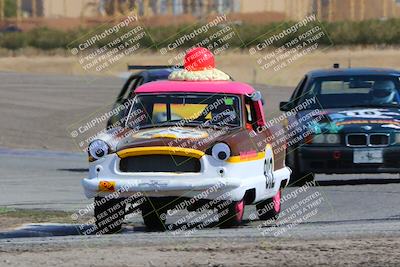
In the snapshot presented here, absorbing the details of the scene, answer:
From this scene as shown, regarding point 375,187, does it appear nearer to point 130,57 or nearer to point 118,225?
point 118,225

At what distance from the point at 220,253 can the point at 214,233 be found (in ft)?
5.28

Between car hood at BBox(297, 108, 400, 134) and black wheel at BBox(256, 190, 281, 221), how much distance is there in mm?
3243

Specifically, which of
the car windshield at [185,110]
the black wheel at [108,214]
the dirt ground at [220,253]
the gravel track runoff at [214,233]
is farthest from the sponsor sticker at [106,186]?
the dirt ground at [220,253]

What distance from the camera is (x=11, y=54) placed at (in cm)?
6556

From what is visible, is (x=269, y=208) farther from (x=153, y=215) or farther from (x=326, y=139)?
(x=326, y=139)

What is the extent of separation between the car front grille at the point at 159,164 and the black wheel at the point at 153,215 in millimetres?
325

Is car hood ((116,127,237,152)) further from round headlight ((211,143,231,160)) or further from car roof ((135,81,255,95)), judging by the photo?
car roof ((135,81,255,95))

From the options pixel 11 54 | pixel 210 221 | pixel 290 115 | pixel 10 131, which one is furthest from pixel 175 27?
pixel 210 221

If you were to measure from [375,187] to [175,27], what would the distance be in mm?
52011

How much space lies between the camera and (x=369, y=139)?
1675 cm

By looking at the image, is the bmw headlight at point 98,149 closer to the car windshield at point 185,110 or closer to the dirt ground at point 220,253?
the car windshield at point 185,110

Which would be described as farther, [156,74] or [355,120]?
[156,74]

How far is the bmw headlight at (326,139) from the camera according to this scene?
1688cm

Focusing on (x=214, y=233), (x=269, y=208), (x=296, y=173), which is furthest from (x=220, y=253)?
(x=296, y=173)
